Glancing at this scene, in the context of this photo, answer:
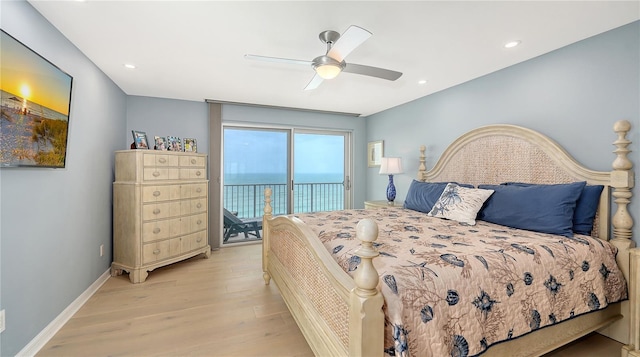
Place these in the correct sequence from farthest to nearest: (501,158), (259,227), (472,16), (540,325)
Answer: (259,227) → (501,158) → (472,16) → (540,325)

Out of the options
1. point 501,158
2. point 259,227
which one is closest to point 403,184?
point 501,158

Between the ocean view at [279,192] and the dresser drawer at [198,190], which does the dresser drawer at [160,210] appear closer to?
the dresser drawer at [198,190]

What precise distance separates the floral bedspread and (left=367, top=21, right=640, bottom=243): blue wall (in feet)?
2.40

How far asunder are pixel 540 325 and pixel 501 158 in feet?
5.70

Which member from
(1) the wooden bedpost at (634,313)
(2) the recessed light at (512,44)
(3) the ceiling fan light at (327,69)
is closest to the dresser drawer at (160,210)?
(3) the ceiling fan light at (327,69)

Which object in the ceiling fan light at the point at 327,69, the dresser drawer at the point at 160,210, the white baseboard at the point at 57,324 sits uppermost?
the ceiling fan light at the point at 327,69

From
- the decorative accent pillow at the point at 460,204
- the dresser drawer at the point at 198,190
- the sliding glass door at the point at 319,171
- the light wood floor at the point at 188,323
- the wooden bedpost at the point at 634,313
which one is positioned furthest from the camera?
the sliding glass door at the point at 319,171

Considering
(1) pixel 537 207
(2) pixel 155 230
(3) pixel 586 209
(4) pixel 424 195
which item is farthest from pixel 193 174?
(3) pixel 586 209

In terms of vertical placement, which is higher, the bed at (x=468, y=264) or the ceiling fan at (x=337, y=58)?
the ceiling fan at (x=337, y=58)

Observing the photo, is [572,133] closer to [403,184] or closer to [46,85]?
[403,184]

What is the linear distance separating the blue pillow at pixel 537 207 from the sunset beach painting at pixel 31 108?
344 centimetres

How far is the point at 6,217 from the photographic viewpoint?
1.57 meters

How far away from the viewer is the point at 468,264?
138cm

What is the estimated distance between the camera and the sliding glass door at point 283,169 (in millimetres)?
4473
